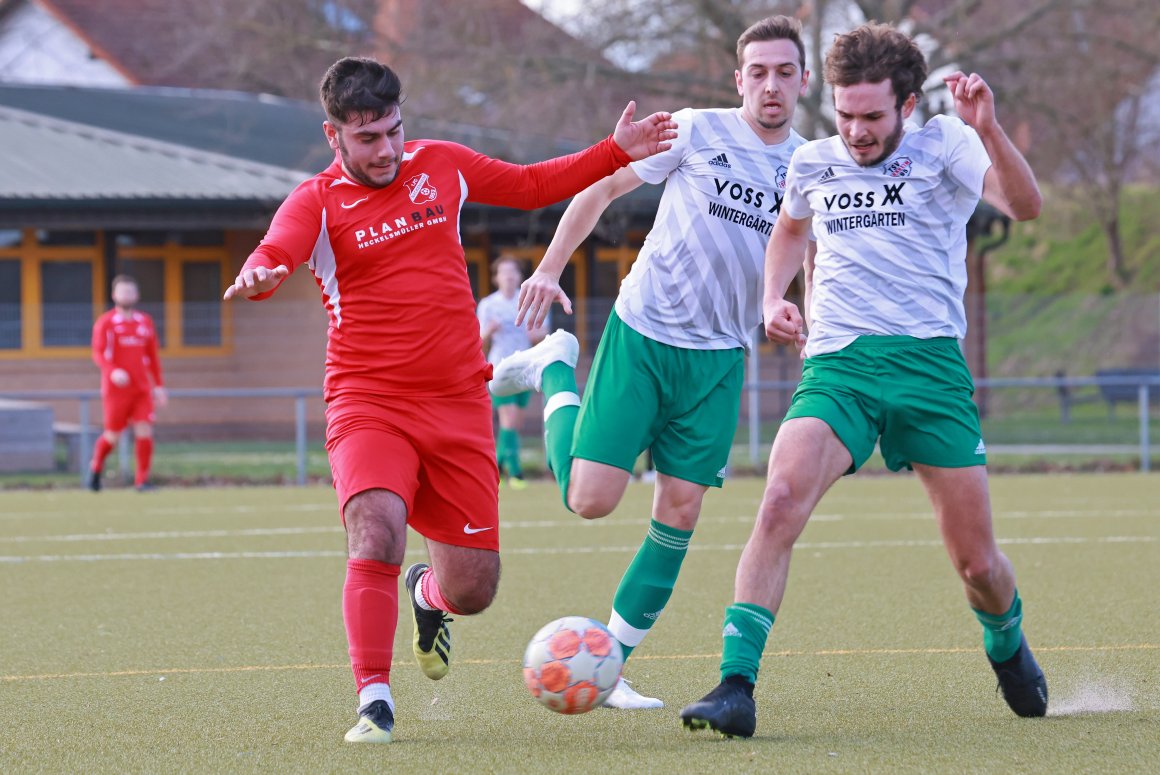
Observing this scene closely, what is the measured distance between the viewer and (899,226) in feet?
16.7

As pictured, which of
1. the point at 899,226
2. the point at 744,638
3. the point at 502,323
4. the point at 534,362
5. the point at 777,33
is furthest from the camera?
the point at 502,323

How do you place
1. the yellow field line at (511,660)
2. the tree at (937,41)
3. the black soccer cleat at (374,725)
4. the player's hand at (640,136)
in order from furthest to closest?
the tree at (937,41) → the yellow field line at (511,660) → the player's hand at (640,136) → the black soccer cleat at (374,725)

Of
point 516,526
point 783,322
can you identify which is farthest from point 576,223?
point 516,526

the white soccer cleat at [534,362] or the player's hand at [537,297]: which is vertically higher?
the player's hand at [537,297]

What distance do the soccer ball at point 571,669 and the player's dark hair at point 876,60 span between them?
1849mm

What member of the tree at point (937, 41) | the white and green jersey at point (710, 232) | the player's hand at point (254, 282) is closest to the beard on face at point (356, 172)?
the player's hand at point (254, 282)

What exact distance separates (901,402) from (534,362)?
2077 mm

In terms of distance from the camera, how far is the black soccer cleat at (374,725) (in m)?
4.89

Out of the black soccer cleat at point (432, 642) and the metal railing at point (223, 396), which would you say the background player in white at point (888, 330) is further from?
the metal railing at point (223, 396)

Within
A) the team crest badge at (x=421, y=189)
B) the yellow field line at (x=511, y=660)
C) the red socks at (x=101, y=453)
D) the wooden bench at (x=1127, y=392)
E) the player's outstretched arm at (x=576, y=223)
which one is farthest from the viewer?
the wooden bench at (x=1127, y=392)

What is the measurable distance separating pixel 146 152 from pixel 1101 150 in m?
21.0

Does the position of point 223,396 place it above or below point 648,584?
above

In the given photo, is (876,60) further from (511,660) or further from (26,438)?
(26,438)

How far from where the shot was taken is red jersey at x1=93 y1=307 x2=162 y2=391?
16.4 m
